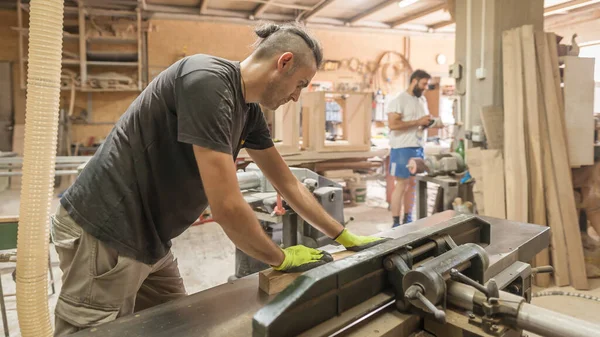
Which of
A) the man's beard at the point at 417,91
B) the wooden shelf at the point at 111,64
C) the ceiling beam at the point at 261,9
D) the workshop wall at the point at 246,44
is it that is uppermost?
the ceiling beam at the point at 261,9

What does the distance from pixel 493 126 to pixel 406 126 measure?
36.5 inches

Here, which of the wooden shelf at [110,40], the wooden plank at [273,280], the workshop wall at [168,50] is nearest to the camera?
the wooden plank at [273,280]

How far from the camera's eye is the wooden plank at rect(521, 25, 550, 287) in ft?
8.73

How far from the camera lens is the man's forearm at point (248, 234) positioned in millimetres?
1020

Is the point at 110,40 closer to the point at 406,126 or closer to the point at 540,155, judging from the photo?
the point at 406,126

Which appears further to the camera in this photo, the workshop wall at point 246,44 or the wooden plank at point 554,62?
the workshop wall at point 246,44

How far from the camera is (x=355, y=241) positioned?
1379 millimetres

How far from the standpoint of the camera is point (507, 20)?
9.66 feet

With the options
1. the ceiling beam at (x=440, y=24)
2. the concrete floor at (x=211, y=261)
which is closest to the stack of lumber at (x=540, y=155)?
the concrete floor at (x=211, y=261)

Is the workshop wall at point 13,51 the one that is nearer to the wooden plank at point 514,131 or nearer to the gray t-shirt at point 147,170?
the gray t-shirt at point 147,170

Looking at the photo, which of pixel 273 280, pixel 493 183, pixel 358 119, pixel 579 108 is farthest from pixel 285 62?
pixel 358 119

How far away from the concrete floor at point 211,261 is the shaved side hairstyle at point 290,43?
6.16ft

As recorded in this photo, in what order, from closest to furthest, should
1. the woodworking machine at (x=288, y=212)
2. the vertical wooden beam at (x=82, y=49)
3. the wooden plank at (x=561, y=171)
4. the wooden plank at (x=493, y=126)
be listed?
the woodworking machine at (x=288, y=212), the wooden plank at (x=561, y=171), the wooden plank at (x=493, y=126), the vertical wooden beam at (x=82, y=49)

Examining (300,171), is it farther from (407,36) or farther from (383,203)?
(407,36)
